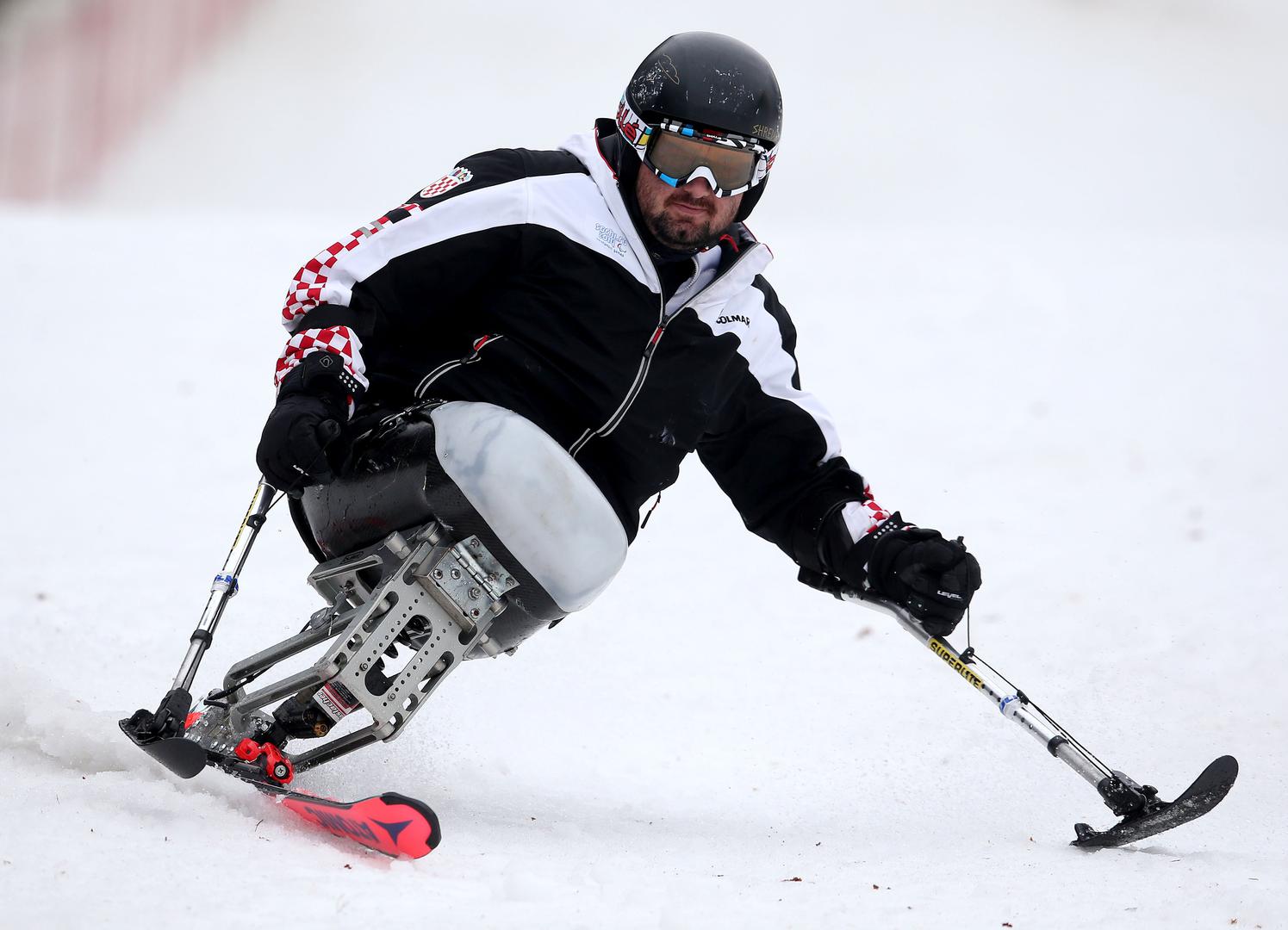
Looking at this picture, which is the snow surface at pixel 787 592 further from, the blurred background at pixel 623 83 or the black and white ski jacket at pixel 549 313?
the black and white ski jacket at pixel 549 313

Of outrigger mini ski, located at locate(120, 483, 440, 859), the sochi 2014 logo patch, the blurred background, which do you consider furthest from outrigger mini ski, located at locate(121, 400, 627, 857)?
the blurred background

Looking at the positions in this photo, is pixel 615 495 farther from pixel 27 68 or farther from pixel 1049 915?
pixel 27 68

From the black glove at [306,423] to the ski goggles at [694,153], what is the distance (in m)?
1.04

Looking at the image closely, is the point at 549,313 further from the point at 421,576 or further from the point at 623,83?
the point at 623,83

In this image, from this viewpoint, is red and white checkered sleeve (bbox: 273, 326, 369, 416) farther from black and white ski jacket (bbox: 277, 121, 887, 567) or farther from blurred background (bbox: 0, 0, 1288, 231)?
blurred background (bbox: 0, 0, 1288, 231)

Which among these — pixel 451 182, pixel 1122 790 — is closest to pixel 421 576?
pixel 451 182

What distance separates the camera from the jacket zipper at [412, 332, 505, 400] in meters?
3.43

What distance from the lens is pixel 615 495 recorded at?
3.66m

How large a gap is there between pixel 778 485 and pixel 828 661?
1.43 meters

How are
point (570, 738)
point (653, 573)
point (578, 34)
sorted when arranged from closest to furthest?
point (570, 738)
point (653, 573)
point (578, 34)

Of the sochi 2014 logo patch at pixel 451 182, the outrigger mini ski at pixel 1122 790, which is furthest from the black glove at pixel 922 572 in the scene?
the sochi 2014 logo patch at pixel 451 182

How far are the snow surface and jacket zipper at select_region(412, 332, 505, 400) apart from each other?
3.72 feet

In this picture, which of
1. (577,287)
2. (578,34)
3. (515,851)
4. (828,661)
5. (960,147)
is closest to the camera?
(515,851)

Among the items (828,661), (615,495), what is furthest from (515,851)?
(828,661)
